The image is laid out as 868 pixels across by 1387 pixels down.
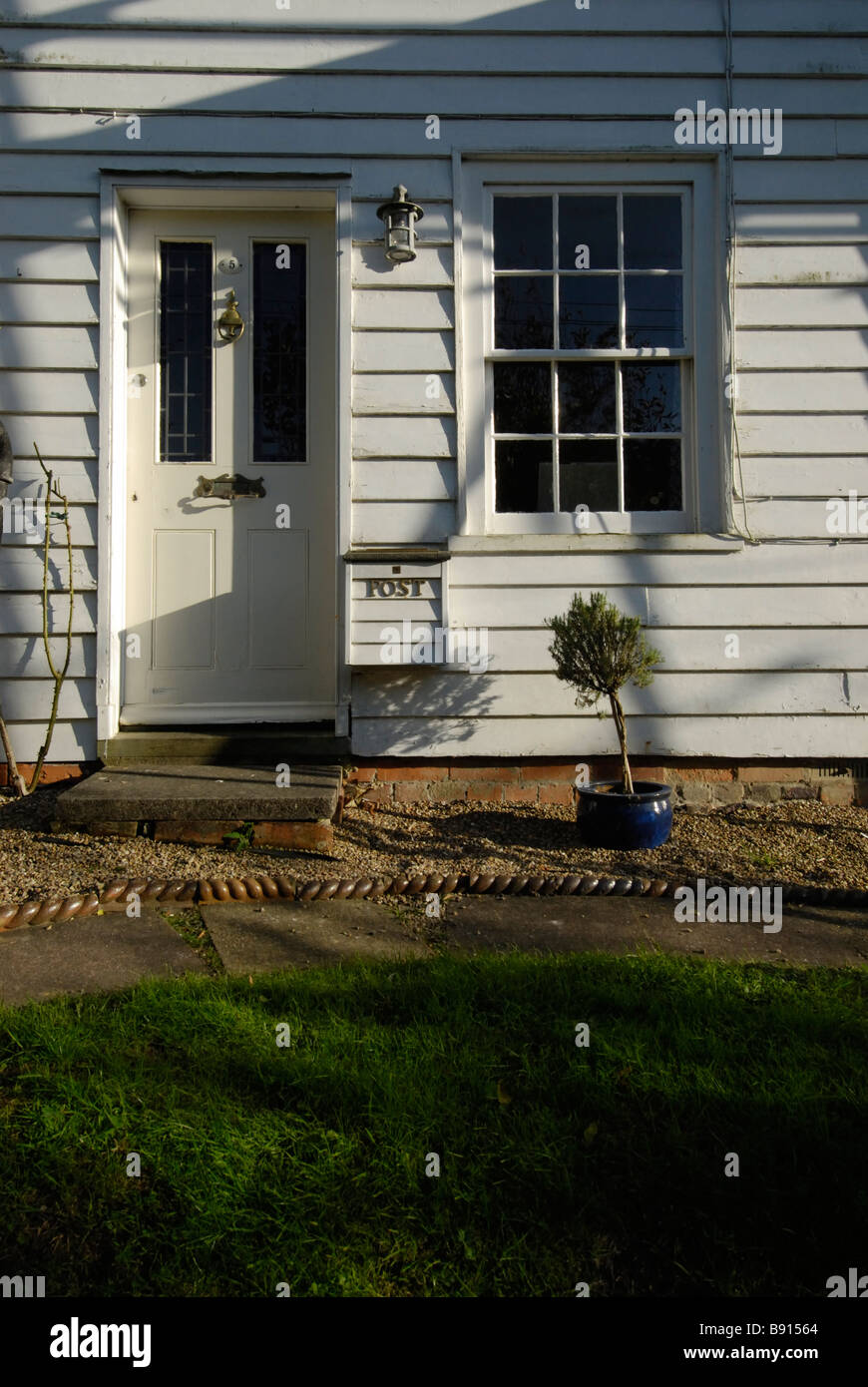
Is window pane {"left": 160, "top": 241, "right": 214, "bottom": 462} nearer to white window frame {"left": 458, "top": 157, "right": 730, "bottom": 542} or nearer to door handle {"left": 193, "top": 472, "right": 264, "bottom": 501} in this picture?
door handle {"left": 193, "top": 472, "right": 264, "bottom": 501}

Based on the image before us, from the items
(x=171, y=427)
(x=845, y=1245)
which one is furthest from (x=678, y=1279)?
(x=171, y=427)

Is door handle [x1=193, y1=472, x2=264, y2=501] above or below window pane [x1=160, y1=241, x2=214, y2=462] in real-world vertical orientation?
below

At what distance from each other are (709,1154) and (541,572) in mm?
3199

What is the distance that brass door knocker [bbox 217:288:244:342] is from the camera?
15.8 feet

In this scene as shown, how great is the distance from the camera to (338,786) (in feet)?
13.4

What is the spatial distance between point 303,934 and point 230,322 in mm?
3238

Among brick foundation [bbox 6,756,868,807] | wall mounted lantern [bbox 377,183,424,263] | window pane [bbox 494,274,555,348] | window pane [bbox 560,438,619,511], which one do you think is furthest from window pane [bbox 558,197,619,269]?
brick foundation [bbox 6,756,868,807]

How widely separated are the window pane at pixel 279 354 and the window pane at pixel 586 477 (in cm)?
129

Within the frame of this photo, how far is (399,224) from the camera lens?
4.53 meters

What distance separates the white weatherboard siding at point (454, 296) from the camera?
4.57 meters

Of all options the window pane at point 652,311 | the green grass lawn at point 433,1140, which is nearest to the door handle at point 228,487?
the window pane at point 652,311

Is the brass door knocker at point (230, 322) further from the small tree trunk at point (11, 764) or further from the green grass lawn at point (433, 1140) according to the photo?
the green grass lawn at point (433, 1140)

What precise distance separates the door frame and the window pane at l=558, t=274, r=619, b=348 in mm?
1070

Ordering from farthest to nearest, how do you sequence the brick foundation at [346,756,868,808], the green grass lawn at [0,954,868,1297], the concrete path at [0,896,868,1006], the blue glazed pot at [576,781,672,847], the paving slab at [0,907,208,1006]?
1. the brick foundation at [346,756,868,808]
2. the blue glazed pot at [576,781,672,847]
3. the concrete path at [0,896,868,1006]
4. the paving slab at [0,907,208,1006]
5. the green grass lawn at [0,954,868,1297]
